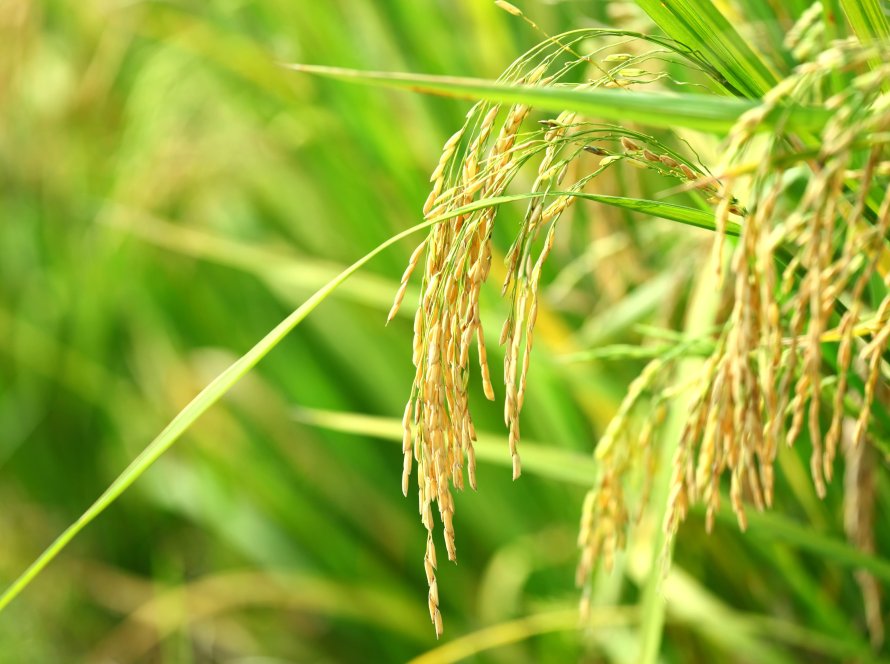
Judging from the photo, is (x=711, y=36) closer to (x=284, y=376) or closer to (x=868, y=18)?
(x=868, y=18)

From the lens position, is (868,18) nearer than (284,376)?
Yes

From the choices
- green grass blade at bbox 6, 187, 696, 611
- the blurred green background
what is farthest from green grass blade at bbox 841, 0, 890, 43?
the blurred green background

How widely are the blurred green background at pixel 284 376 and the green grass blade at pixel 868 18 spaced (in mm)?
441

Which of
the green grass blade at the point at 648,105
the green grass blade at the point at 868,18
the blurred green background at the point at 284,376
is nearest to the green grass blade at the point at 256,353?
the green grass blade at the point at 648,105

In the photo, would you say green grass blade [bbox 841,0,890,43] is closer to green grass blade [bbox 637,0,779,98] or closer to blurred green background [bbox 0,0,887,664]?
green grass blade [bbox 637,0,779,98]

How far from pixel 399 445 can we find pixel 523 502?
368 millimetres

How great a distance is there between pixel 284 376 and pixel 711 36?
5.05 ft

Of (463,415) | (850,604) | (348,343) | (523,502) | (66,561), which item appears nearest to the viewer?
(463,415)

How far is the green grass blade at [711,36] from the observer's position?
66cm

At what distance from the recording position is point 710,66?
0.67 meters

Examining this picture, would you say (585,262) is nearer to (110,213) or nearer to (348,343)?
(348,343)

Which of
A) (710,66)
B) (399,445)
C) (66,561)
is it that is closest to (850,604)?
(710,66)

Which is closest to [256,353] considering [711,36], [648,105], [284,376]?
[648,105]

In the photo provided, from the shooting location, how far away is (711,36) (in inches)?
26.4
